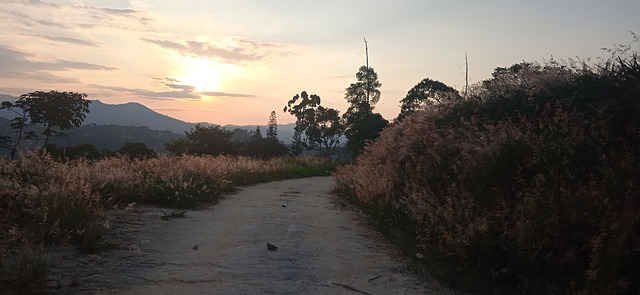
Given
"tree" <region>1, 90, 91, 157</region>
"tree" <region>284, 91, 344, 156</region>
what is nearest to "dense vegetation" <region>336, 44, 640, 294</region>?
"tree" <region>1, 90, 91, 157</region>

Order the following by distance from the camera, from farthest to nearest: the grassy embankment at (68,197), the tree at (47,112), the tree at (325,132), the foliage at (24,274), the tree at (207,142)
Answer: the tree at (325,132) → the tree at (207,142) → the tree at (47,112) → the grassy embankment at (68,197) → the foliage at (24,274)

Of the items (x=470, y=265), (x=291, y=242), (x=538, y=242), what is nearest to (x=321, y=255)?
(x=291, y=242)

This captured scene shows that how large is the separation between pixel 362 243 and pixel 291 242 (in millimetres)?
1182

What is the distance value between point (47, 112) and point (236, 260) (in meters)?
40.3

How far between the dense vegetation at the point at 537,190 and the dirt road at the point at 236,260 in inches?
25.2

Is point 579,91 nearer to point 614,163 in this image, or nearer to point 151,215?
point 614,163

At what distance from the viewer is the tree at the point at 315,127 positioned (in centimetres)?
6944

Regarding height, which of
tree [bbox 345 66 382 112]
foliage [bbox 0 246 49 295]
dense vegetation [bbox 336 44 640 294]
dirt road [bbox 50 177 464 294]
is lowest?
dirt road [bbox 50 177 464 294]

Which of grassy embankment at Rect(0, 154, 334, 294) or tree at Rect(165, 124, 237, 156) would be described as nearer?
grassy embankment at Rect(0, 154, 334, 294)

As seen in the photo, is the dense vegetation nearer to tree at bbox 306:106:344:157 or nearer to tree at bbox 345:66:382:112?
tree at bbox 345:66:382:112

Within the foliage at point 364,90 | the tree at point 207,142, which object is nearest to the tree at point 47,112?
the tree at point 207,142

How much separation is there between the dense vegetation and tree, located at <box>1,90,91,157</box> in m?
38.2

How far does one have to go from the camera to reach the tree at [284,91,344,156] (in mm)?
69438

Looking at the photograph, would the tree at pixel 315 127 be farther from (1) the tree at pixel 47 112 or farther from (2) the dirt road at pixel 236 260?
(2) the dirt road at pixel 236 260
